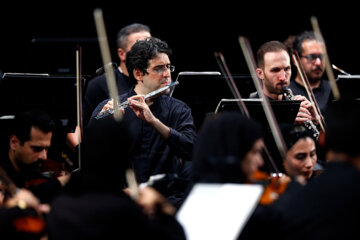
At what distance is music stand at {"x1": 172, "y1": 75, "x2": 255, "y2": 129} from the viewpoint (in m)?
4.13

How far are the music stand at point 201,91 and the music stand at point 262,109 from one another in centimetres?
45

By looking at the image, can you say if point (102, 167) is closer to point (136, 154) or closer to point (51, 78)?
point (136, 154)

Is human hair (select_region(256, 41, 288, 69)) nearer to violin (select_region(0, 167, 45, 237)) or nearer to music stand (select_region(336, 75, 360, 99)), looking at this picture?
music stand (select_region(336, 75, 360, 99))

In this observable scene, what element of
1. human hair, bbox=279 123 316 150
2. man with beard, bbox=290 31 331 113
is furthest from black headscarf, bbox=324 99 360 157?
man with beard, bbox=290 31 331 113

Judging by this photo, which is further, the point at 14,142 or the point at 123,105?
the point at 123,105

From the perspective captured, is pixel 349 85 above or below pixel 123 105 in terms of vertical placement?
below

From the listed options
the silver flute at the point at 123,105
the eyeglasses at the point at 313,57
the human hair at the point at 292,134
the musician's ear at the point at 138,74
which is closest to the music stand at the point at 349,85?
the human hair at the point at 292,134

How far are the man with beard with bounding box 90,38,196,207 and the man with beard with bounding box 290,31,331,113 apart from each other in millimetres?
1089

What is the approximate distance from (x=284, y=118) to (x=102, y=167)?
1678mm

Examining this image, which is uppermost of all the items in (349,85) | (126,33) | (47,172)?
(126,33)

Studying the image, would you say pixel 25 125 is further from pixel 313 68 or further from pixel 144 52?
pixel 313 68

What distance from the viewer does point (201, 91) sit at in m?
4.21

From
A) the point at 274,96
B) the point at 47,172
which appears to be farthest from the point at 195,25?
the point at 47,172

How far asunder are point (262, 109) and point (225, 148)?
1.33m
